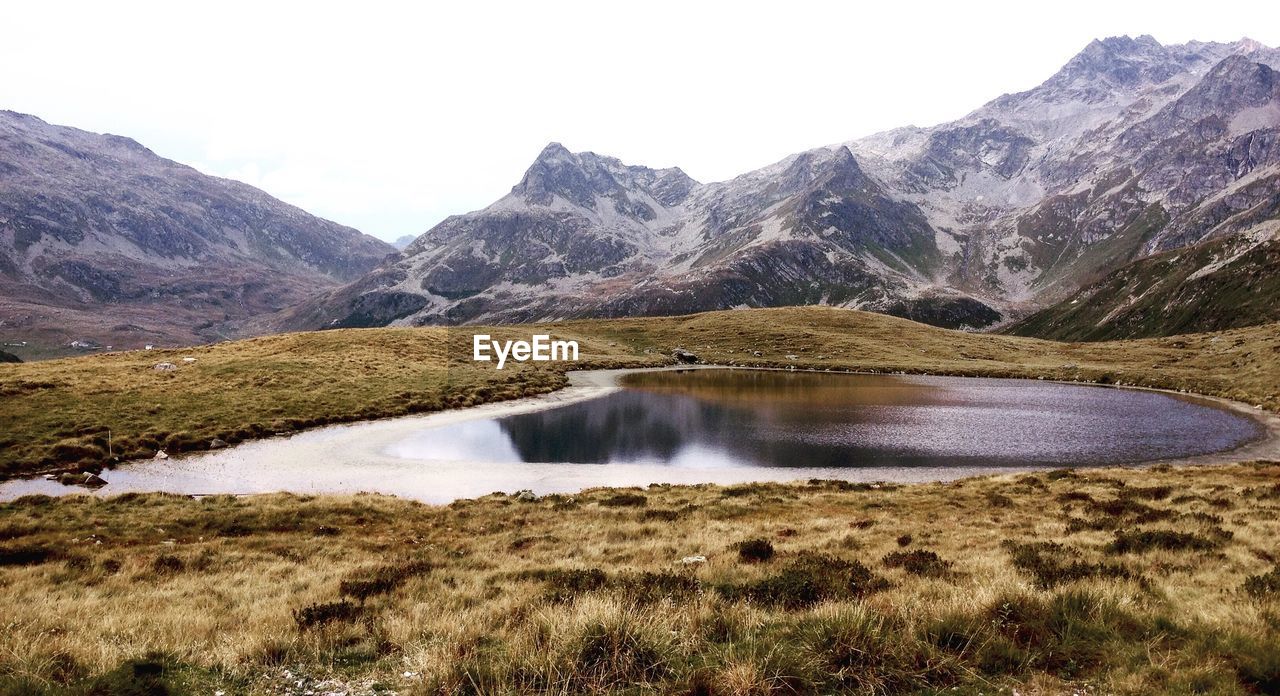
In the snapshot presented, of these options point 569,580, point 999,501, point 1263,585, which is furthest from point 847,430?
point 569,580

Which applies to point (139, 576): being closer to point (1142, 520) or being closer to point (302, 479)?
point (302, 479)

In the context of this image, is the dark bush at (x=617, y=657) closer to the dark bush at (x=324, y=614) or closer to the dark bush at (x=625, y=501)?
the dark bush at (x=324, y=614)

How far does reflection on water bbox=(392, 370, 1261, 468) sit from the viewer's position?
38.9 meters

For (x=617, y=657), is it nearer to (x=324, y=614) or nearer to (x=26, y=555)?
(x=324, y=614)

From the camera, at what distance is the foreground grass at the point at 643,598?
297 inches

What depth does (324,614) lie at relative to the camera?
35.3 feet

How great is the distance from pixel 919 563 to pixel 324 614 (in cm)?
1340

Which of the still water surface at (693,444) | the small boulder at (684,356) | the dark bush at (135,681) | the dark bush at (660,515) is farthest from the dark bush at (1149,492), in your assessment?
the small boulder at (684,356)

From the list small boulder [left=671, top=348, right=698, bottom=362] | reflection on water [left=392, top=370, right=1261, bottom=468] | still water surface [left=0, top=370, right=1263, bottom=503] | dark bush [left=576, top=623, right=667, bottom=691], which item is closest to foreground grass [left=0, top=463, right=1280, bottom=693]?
dark bush [left=576, top=623, right=667, bottom=691]

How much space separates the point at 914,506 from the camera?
81.2 feet

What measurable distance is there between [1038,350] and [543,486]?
138076 millimetres

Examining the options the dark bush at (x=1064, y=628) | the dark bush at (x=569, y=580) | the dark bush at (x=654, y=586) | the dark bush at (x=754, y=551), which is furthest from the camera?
the dark bush at (x=754, y=551)

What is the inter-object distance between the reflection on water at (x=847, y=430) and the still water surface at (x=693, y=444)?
196mm

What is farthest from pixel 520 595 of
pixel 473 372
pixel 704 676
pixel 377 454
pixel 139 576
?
A: pixel 473 372
